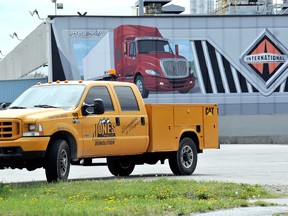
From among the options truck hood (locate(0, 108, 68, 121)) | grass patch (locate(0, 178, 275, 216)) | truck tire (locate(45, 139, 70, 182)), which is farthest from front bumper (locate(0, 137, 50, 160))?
grass patch (locate(0, 178, 275, 216))

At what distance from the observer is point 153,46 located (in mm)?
57688

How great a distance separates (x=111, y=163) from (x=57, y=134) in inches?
150

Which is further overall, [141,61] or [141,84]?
[141,84]

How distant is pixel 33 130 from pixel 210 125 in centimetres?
571

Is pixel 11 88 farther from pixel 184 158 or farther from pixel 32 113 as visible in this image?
pixel 32 113

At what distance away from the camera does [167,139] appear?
19406 mm

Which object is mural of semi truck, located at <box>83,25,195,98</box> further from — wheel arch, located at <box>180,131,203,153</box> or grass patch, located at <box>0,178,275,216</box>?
grass patch, located at <box>0,178,275,216</box>

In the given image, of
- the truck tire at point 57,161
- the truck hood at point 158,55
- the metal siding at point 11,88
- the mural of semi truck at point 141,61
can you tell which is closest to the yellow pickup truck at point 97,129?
the truck tire at point 57,161

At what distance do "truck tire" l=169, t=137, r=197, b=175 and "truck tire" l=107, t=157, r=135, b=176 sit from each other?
1103mm

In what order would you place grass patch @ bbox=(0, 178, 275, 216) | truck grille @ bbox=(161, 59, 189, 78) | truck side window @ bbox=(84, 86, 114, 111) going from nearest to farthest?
grass patch @ bbox=(0, 178, 275, 216), truck side window @ bbox=(84, 86, 114, 111), truck grille @ bbox=(161, 59, 189, 78)

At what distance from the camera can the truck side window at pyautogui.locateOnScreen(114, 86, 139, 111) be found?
1873cm

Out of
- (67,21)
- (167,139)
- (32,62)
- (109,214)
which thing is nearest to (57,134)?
(167,139)

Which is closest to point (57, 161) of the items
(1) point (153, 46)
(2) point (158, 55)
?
(1) point (153, 46)

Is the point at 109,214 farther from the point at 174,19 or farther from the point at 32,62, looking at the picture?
the point at 32,62
